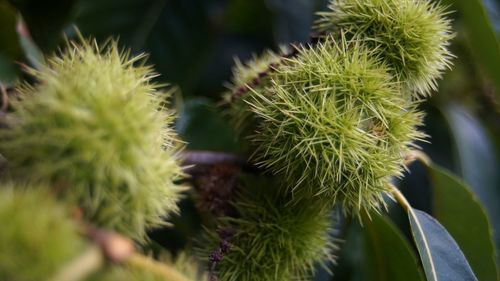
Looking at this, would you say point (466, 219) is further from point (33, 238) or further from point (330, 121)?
point (33, 238)

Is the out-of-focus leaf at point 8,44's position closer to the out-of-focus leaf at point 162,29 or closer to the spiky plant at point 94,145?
the out-of-focus leaf at point 162,29

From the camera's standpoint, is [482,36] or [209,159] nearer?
[209,159]

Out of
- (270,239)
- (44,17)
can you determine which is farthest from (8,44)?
(270,239)

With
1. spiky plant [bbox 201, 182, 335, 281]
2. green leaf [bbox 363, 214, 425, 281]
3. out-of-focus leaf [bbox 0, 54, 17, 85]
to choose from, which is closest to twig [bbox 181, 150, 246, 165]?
spiky plant [bbox 201, 182, 335, 281]

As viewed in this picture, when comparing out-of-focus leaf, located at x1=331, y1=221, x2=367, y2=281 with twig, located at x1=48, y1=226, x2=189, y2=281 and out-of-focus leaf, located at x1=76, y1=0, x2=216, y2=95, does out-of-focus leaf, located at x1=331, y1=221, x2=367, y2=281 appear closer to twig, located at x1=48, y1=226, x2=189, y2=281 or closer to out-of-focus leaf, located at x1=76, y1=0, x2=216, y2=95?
out-of-focus leaf, located at x1=76, y1=0, x2=216, y2=95

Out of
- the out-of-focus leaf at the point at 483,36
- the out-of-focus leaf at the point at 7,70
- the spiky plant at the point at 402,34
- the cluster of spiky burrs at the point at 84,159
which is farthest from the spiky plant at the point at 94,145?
the out-of-focus leaf at the point at 483,36

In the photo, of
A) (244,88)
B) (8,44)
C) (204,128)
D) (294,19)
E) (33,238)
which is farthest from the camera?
(294,19)

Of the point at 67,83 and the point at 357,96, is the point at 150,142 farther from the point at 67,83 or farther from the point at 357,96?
the point at 357,96

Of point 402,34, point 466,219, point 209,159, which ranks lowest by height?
point 466,219
